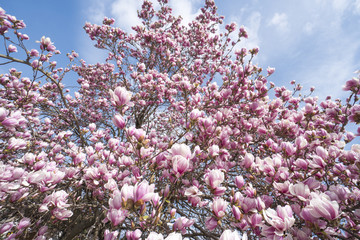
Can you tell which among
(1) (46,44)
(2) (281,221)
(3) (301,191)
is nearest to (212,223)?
(2) (281,221)

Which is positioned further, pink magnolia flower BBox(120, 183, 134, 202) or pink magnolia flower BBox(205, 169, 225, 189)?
pink magnolia flower BBox(205, 169, 225, 189)

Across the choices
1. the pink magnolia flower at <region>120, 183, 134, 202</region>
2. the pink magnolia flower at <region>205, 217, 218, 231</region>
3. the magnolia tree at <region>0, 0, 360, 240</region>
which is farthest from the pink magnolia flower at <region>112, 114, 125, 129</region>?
the pink magnolia flower at <region>205, 217, 218, 231</region>

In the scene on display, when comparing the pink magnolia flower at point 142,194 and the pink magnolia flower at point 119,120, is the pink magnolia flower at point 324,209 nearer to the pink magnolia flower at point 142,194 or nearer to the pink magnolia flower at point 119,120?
the pink magnolia flower at point 142,194

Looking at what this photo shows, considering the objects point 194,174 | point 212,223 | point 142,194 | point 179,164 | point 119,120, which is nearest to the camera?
point 142,194

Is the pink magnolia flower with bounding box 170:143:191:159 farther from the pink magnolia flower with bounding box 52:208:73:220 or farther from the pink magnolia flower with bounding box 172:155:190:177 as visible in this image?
the pink magnolia flower with bounding box 52:208:73:220

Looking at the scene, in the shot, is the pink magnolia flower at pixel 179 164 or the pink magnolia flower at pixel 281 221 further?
the pink magnolia flower at pixel 179 164

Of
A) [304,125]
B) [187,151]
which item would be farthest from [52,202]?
[304,125]

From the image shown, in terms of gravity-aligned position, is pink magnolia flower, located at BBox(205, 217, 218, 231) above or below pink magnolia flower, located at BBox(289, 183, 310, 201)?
below

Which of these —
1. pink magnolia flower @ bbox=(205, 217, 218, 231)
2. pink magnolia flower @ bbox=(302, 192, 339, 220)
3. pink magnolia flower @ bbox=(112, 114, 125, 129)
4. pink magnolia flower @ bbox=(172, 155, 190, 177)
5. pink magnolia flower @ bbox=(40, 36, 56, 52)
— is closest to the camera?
pink magnolia flower @ bbox=(302, 192, 339, 220)

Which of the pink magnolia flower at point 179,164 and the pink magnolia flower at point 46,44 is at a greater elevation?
the pink magnolia flower at point 46,44

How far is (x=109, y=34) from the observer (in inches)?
235

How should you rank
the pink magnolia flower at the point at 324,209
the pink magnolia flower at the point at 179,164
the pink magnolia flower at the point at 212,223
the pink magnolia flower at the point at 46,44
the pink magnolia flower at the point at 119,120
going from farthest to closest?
the pink magnolia flower at the point at 46,44 → the pink magnolia flower at the point at 119,120 → the pink magnolia flower at the point at 212,223 → the pink magnolia flower at the point at 179,164 → the pink magnolia flower at the point at 324,209

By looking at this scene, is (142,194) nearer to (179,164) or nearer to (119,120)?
(179,164)

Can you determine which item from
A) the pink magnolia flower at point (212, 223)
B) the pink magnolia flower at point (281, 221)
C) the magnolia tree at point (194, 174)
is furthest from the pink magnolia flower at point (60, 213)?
the pink magnolia flower at point (281, 221)
